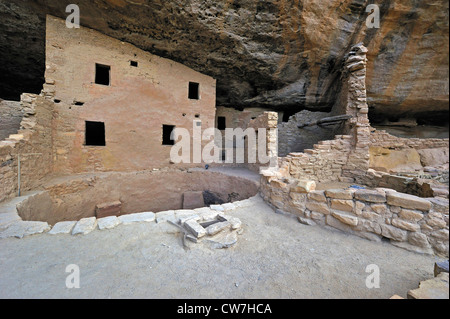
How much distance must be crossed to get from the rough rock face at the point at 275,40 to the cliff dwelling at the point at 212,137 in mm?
50

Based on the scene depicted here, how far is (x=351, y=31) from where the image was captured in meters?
6.11

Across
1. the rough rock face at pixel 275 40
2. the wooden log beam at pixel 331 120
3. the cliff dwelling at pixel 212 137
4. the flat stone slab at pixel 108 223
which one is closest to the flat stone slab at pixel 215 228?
the cliff dwelling at pixel 212 137

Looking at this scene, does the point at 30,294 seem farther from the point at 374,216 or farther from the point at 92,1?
the point at 92,1

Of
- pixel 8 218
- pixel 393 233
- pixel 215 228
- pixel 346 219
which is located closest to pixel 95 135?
pixel 8 218

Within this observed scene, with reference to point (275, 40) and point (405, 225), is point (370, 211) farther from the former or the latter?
point (275, 40)

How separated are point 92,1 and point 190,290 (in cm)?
751

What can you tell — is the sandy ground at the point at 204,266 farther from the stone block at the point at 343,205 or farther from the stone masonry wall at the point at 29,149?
the stone masonry wall at the point at 29,149

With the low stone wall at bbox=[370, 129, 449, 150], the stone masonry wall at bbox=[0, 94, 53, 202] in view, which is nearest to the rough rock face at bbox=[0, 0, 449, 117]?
the low stone wall at bbox=[370, 129, 449, 150]

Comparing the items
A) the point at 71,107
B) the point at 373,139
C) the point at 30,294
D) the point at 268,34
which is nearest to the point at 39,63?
the point at 71,107

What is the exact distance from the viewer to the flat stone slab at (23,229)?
2250mm

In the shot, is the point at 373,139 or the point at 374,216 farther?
the point at 373,139

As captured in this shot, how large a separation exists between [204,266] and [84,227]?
1.90 meters

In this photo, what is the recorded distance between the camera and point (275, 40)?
632cm

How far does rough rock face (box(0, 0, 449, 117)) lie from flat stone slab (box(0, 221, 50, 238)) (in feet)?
19.5
